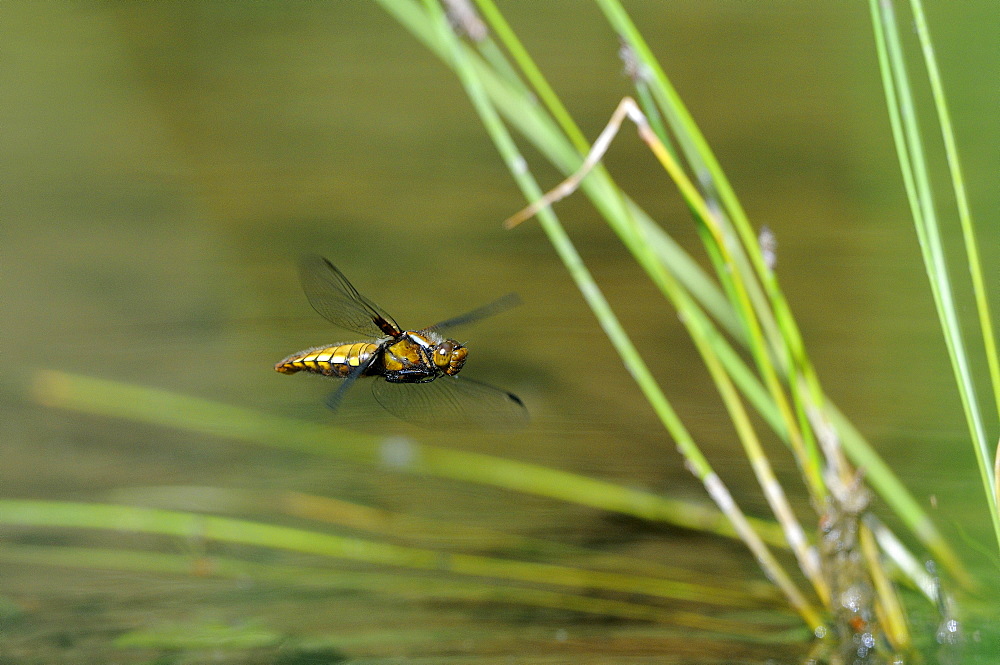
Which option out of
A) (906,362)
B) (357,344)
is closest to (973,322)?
(906,362)

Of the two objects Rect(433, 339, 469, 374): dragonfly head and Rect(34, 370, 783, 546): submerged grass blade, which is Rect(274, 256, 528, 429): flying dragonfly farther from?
Rect(34, 370, 783, 546): submerged grass blade

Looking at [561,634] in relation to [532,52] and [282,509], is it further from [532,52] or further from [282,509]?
[532,52]

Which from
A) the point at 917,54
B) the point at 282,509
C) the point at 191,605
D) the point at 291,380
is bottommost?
the point at 191,605

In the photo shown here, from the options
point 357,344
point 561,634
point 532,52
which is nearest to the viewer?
point 357,344

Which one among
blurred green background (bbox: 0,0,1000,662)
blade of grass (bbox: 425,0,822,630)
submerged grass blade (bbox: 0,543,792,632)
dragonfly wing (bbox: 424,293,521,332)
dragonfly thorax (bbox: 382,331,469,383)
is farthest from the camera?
blurred green background (bbox: 0,0,1000,662)

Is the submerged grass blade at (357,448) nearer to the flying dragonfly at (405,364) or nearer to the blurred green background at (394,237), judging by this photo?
the blurred green background at (394,237)

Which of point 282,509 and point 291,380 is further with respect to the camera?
point 291,380

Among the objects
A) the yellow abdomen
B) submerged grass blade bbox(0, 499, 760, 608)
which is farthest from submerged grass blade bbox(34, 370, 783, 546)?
the yellow abdomen

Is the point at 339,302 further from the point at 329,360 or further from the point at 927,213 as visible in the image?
the point at 927,213
